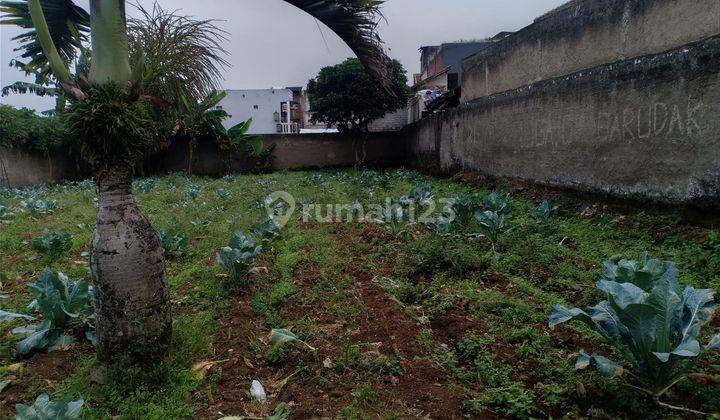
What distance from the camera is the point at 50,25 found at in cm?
298

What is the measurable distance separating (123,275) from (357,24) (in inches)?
88.7

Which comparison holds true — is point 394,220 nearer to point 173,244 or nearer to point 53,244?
point 173,244

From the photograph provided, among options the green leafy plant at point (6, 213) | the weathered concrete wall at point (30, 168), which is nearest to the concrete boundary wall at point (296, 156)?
the weathered concrete wall at point (30, 168)

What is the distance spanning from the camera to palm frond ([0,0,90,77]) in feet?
9.16

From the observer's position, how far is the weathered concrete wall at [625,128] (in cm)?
436

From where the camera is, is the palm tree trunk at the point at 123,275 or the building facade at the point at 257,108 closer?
the palm tree trunk at the point at 123,275

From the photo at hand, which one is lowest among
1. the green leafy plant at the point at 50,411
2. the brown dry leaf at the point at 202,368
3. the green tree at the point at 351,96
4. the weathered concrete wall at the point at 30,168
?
the brown dry leaf at the point at 202,368

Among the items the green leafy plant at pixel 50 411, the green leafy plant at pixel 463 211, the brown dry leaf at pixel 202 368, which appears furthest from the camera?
the green leafy plant at pixel 463 211

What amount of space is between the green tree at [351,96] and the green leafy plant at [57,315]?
662 inches

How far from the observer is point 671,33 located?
4.96 meters

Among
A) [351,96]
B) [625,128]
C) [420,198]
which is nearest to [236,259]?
[420,198]

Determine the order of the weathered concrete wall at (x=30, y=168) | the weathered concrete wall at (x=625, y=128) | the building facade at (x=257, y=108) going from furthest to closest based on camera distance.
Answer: the building facade at (x=257, y=108), the weathered concrete wall at (x=30, y=168), the weathered concrete wall at (x=625, y=128)

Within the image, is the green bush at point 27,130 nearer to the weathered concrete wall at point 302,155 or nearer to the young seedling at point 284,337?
the weathered concrete wall at point 302,155

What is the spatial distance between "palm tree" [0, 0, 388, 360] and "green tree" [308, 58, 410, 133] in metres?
16.8
